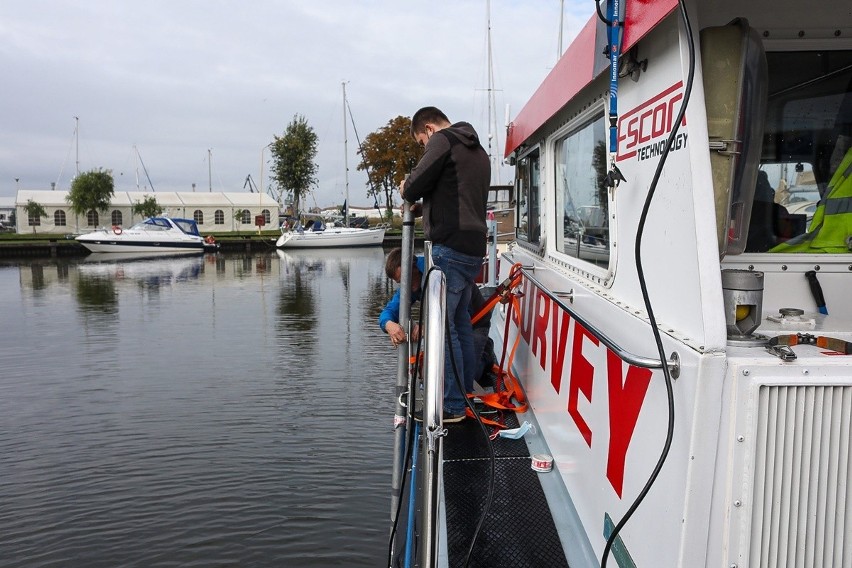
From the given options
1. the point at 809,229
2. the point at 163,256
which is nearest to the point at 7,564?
the point at 809,229

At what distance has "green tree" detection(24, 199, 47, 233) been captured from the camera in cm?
5147

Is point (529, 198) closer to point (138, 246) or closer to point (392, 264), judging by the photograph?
point (392, 264)

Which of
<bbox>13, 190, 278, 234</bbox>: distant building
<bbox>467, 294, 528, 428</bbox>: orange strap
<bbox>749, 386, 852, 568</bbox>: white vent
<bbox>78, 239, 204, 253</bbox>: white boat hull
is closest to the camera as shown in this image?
<bbox>749, 386, 852, 568</bbox>: white vent

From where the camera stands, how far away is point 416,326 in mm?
4297

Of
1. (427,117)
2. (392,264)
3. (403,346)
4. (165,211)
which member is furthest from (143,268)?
(165,211)

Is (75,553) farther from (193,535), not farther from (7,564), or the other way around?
(193,535)

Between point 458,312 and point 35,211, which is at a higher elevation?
point 35,211

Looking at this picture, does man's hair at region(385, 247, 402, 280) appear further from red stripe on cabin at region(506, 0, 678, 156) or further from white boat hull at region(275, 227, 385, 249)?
white boat hull at region(275, 227, 385, 249)

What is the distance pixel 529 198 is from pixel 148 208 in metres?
52.8

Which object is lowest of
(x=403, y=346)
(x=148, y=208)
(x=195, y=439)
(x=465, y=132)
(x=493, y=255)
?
(x=195, y=439)

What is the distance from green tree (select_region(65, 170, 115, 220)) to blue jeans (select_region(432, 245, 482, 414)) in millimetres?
51916

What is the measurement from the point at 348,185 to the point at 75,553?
42.6 meters

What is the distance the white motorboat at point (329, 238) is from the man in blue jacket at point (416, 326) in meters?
34.5

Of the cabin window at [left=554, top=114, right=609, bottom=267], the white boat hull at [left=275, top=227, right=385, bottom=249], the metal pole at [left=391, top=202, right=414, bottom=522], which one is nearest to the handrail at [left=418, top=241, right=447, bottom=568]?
the cabin window at [left=554, top=114, right=609, bottom=267]
